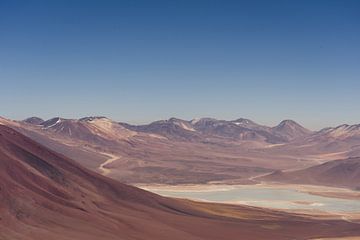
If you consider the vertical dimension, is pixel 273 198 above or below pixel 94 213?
below

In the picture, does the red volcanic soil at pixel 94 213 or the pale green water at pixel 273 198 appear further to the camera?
the pale green water at pixel 273 198

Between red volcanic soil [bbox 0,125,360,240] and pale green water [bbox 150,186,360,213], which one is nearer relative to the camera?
red volcanic soil [bbox 0,125,360,240]

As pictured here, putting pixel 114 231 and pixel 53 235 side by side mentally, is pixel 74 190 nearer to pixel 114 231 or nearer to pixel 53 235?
pixel 114 231

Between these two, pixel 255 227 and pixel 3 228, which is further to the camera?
pixel 255 227

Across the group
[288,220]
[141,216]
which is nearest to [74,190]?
[141,216]

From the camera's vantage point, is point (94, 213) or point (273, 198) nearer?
point (94, 213)
